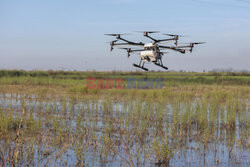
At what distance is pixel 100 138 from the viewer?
931 cm

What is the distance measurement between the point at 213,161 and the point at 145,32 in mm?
5304

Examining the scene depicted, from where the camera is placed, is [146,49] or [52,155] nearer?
[52,155]

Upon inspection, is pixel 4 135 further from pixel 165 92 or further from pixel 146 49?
pixel 165 92

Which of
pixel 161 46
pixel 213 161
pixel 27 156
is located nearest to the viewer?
pixel 27 156

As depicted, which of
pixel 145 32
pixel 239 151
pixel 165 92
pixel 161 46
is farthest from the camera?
pixel 165 92

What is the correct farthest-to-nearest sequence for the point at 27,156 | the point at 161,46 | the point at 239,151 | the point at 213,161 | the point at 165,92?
the point at 165,92 < the point at 161,46 < the point at 239,151 < the point at 213,161 < the point at 27,156

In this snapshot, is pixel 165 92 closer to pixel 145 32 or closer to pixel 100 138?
pixel 145 32

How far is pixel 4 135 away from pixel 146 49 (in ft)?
19.4

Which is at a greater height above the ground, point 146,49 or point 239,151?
point 146,49

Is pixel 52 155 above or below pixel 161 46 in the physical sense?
below

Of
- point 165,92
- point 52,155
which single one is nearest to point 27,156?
point 52,155

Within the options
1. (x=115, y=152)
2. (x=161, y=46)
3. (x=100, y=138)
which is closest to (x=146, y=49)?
(x=161, y=46)

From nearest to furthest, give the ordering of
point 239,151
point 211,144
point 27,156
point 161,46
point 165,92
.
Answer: point 27,156
point 239,151
point 211,144
point 161,46
point 165,92

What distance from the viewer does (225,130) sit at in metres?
11.6
